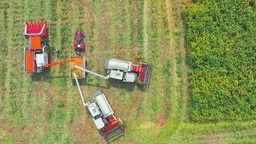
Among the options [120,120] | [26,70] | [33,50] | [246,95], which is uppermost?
[33,50]

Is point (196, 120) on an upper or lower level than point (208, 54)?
lower

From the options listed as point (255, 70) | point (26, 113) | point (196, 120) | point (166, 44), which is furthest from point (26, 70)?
point (255, 70)

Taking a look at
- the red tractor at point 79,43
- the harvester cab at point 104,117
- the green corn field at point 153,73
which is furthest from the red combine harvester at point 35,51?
the harvester cab at point 104,117

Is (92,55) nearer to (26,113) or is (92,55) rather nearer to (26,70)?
(26,70)

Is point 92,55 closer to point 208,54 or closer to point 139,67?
point 139,67

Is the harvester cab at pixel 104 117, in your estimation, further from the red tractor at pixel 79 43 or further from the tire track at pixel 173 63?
the tire track at pixel 173 63

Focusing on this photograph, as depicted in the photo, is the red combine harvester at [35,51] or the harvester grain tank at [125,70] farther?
the red combine harvester at [35,51]

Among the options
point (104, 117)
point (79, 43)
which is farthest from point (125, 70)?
point (79, 43)
